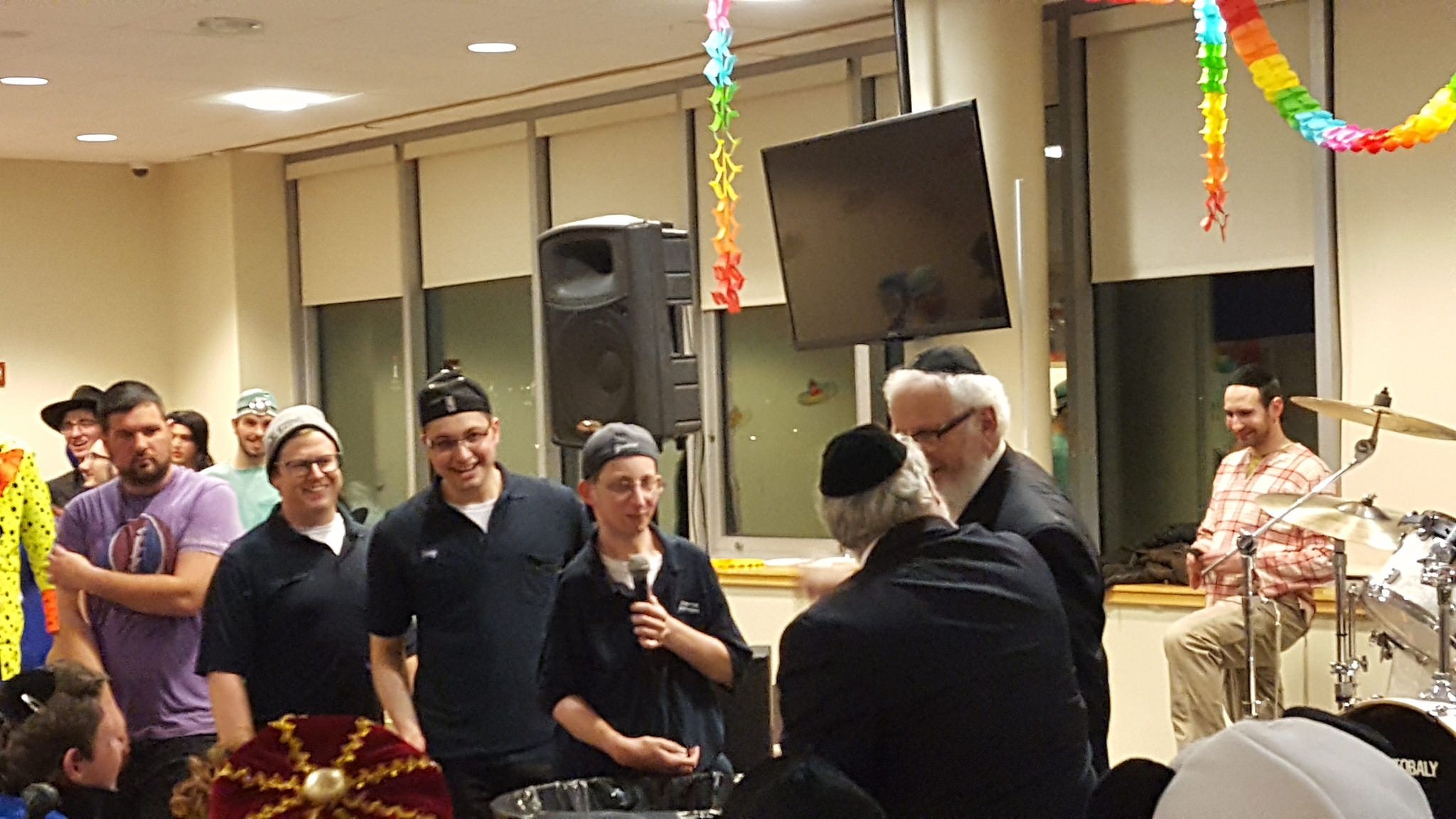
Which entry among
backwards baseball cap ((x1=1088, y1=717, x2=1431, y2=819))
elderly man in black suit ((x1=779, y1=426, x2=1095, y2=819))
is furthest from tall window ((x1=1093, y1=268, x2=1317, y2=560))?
backwards baseball cap ((x1=1088, y1=717, x2=1431, y2=819))

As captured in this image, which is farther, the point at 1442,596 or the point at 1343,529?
the point at 1343,529

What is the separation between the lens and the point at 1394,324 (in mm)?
6438

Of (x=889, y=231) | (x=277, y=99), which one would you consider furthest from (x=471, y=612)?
(x=277, y=99)

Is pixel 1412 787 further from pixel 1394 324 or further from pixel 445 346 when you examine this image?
pixel 445 346

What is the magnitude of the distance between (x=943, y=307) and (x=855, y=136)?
0.73 metres

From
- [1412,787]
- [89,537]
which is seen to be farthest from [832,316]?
[1412,787]

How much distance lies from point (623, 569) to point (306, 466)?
34.3 inches

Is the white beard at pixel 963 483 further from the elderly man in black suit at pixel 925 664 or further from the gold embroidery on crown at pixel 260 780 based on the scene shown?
the gold embroidery on crown at pixel 260 780

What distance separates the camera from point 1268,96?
220 inches

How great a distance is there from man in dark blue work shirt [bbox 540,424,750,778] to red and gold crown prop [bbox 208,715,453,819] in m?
1.44

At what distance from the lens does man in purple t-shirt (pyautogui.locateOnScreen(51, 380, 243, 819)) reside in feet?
14.8

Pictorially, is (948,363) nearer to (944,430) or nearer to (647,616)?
(944,430)

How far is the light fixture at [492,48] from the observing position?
7691mm

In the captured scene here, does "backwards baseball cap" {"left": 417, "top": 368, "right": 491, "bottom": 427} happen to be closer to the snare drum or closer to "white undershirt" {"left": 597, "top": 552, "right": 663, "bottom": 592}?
"white undershirt" {"left": 597, "top": 552, "right": 663, "bottom": 592}
